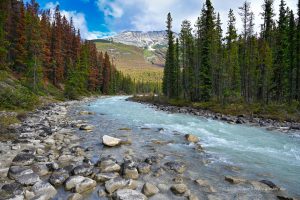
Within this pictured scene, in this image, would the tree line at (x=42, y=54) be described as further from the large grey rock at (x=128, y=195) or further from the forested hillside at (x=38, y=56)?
the large grey rock at (x=128, y=195)

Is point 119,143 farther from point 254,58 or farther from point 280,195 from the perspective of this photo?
point 254,58

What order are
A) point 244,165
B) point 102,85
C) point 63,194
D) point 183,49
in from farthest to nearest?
1. point 102,85
2. point 183,49
3. point 244,165
4. point 63,194

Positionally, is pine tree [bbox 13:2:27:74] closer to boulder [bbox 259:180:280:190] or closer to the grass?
the grass

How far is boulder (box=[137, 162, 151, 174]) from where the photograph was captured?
7.88m

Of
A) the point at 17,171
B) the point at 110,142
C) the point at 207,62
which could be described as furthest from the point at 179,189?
the point at 207,62

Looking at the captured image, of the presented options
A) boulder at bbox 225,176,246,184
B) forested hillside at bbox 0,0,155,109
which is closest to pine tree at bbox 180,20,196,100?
forested hillside at bbox 0,0,155,109

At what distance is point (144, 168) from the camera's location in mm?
7984

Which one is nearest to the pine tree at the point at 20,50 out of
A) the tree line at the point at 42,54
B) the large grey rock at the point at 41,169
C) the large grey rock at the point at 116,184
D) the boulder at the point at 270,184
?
the tree line at the point at 42,54

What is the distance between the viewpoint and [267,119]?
71.9 ft

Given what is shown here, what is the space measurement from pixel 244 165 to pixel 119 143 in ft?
18.9

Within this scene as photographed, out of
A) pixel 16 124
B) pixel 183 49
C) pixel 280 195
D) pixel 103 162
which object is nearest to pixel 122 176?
pixel 103 162

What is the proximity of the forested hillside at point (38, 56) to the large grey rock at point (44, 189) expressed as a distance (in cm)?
1494

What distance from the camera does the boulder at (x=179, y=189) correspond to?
6.40 m

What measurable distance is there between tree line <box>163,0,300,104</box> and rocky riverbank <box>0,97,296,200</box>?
23027 millimetres
